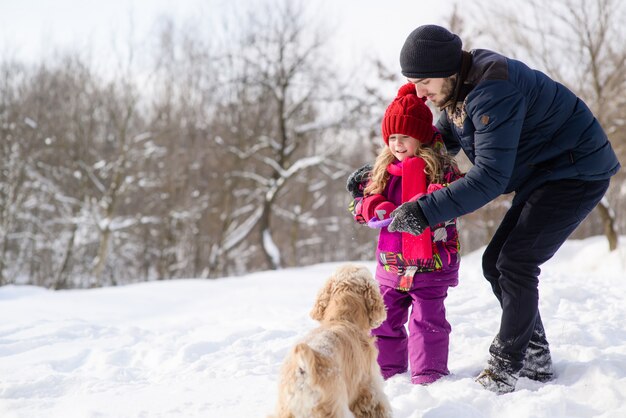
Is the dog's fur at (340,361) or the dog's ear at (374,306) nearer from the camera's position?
the dog's fur at (340,361)

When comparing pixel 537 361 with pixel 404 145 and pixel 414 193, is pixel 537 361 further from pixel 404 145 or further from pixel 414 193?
pixel 404 145

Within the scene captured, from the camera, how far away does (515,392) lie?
2.70 metres

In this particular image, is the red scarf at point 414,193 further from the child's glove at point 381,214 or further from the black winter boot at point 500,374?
the black winter boot at point 500,374

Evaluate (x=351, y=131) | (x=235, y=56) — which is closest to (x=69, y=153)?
(x=235, y=56)

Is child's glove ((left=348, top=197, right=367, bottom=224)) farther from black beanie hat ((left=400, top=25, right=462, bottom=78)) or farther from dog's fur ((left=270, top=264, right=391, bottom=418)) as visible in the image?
black beanie hat ((left=400, top=25, right=462, bottom=78))

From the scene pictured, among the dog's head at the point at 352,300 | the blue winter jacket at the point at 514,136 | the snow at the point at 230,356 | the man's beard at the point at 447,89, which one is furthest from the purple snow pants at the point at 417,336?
the man's beard at the point at 447,89

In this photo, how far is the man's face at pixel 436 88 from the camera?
2730 mm

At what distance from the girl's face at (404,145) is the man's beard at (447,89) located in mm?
399

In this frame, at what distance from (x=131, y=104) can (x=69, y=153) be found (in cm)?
460

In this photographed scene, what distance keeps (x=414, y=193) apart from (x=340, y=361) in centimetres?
130

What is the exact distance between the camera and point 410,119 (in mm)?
3129

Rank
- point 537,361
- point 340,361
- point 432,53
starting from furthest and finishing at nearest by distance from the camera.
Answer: point 537,361, point 432,53, point 340,361

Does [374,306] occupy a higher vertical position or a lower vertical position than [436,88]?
lower

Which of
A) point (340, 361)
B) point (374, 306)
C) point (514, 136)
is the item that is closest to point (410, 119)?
point (514, 136)
